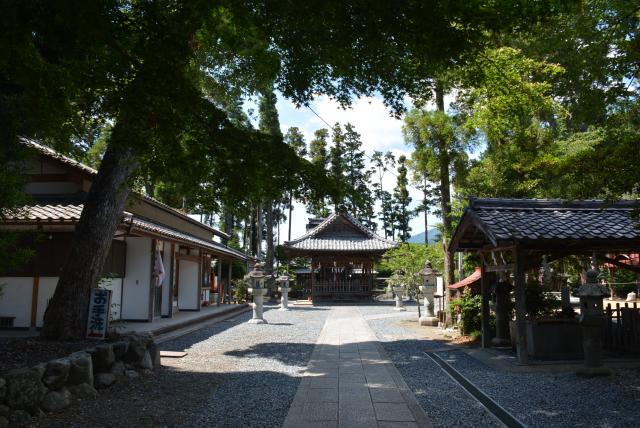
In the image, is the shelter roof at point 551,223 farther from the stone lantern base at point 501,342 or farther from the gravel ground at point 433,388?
the gravel ground at point 433,388

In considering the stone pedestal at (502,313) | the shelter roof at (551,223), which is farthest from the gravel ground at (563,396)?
the shelter roof at (551,223)

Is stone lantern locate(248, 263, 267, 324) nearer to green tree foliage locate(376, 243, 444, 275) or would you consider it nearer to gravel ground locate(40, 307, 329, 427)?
gravel ground locate(40, 307, 329, 427)

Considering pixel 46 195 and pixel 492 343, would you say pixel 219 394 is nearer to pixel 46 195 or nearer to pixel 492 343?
pixel 492 343

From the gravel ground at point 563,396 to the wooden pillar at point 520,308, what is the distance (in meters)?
0.50

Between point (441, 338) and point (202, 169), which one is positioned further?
point (441, 338)

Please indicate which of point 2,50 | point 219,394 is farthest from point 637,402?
point 2,50

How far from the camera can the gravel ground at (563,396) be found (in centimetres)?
493

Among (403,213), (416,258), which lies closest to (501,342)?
(416,258)

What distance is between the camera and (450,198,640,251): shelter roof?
7727 millimetres

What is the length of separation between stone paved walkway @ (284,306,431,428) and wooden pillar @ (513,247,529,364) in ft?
7.35

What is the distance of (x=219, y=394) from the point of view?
6062 mm

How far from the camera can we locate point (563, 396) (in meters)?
5.93

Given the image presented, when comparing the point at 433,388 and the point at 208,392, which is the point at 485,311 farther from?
the point at 208,392

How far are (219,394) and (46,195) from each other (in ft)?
28.3
